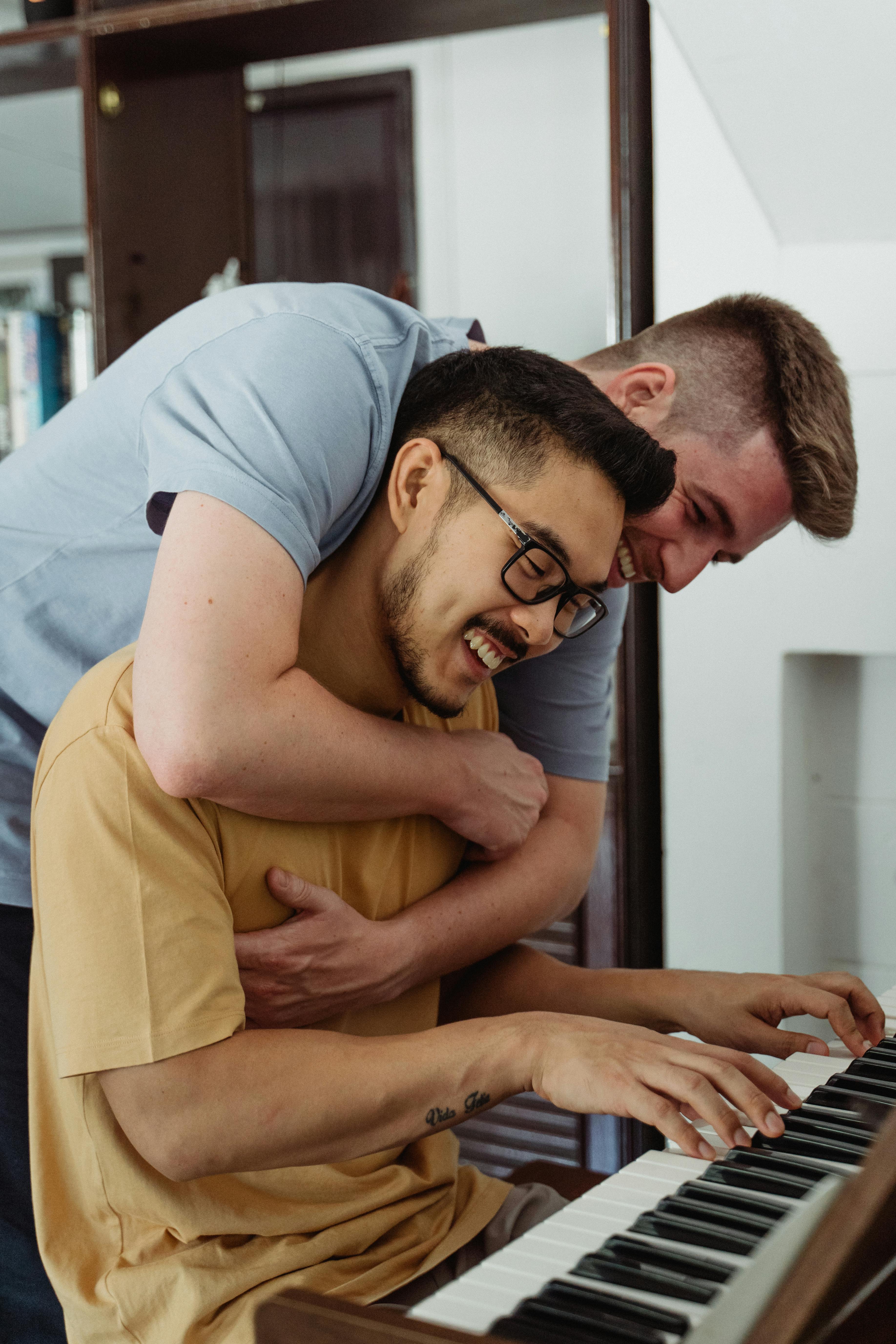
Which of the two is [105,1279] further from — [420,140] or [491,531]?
[420,140]

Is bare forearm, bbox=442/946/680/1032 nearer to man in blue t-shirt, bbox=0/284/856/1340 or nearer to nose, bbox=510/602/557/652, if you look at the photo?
man in blue t-shirt, bbox=0/284/856/1340

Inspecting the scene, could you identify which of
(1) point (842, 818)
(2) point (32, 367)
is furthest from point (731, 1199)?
(2) point (32, 367)

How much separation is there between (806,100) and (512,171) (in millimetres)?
1016

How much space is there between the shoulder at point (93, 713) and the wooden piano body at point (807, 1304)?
507 mm

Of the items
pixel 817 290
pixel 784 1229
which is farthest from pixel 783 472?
pixel 784 1229

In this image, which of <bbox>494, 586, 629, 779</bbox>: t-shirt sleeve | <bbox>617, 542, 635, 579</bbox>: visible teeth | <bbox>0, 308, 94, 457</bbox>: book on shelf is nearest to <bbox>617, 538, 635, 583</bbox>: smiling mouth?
<bbox>617, 542, 635, 579</bbox>: visible teeth

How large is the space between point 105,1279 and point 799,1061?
0.65 m

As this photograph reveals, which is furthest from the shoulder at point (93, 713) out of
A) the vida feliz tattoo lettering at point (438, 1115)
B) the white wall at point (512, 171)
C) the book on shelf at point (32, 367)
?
the book on shelf at point (32, 367)

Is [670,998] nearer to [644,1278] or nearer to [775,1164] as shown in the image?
[775,1164]

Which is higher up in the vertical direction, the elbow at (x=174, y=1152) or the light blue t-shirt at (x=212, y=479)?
the light blue t-shirt at (x=212, y=479)

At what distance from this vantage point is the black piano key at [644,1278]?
2.59 feet

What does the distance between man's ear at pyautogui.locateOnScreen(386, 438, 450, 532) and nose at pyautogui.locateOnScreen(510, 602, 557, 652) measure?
0.40 feet

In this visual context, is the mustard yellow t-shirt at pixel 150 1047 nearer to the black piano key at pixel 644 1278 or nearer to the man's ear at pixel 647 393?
the black piano key at pixel 644 1278

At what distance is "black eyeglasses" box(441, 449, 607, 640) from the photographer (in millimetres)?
1188
